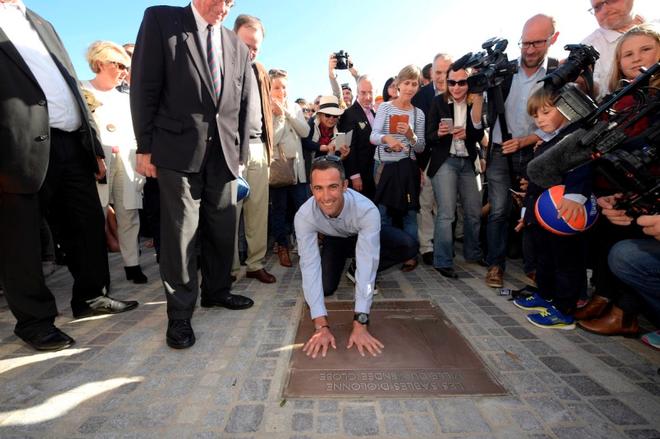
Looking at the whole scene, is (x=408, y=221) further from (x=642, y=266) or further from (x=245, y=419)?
(x=245, y=419)

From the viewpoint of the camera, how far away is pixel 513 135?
354cm

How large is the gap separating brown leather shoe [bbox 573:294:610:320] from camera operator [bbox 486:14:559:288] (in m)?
0.85

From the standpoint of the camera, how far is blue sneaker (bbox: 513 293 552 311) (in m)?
2.93

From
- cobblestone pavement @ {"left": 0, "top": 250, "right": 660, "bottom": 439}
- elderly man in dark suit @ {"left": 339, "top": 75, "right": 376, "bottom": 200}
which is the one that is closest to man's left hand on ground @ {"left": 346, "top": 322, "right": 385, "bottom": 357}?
cobblestone pavement @ {"left": 0, "top": 250, "right": 660, "bottom": 439}

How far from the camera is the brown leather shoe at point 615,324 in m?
2.43

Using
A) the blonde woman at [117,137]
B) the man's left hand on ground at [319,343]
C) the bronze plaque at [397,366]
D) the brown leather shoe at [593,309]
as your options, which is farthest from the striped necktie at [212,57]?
the brown leather shoe at [593,309]

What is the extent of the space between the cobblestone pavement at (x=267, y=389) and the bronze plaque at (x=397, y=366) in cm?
7

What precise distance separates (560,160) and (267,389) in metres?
2.42

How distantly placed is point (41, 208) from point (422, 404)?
290 cm

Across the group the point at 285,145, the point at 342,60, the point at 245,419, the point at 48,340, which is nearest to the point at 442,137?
the point at 285,145

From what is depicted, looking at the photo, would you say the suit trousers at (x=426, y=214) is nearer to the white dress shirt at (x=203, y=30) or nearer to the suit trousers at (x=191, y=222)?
the suit trousers at (x=191, y=222)

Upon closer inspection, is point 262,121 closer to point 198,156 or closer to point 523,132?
point 198,156

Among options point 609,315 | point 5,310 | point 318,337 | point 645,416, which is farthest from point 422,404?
point 5,310

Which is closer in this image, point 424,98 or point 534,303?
point 534,303
